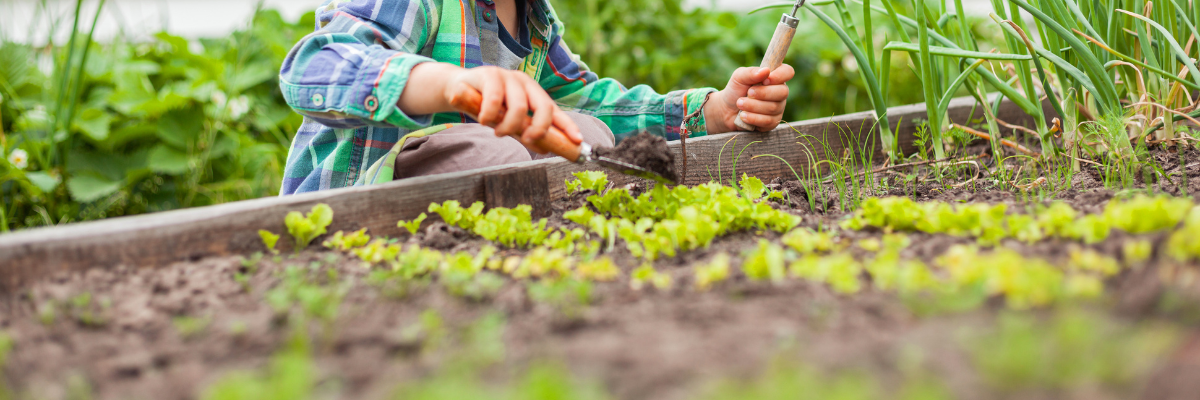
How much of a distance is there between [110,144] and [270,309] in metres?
2.37

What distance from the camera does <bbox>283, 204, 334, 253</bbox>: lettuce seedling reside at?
113 cm

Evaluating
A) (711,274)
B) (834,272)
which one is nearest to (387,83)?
(711,274)

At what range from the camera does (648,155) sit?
127cm

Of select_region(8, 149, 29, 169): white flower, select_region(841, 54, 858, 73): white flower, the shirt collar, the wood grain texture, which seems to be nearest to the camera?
the wood grain texture

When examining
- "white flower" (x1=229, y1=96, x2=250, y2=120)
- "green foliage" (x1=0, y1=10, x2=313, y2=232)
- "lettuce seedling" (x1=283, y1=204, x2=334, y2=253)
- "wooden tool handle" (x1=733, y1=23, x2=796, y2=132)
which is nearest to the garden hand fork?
"wooden tool handle" (x1=733, y1=23, x2=796, y2=132)

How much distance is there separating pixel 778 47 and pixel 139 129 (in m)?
2.46

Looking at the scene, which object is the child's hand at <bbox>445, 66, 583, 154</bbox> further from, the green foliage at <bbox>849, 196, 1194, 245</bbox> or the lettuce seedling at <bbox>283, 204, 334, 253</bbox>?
the green foliage at <bbox>849, 196, 1194, 245</bbox>

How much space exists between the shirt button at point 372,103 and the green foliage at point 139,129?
1.52 metres

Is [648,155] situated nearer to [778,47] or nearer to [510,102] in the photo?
[510,102]

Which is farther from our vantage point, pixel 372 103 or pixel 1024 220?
pixel 372 103

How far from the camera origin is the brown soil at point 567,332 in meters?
0.63

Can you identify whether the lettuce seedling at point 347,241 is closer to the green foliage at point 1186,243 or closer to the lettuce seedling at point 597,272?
the lettuce seedling at point 597,272

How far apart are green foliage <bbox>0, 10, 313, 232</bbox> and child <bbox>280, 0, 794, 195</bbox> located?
3.94 feet

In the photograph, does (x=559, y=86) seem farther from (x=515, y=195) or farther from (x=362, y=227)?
(x=362, y=227)
